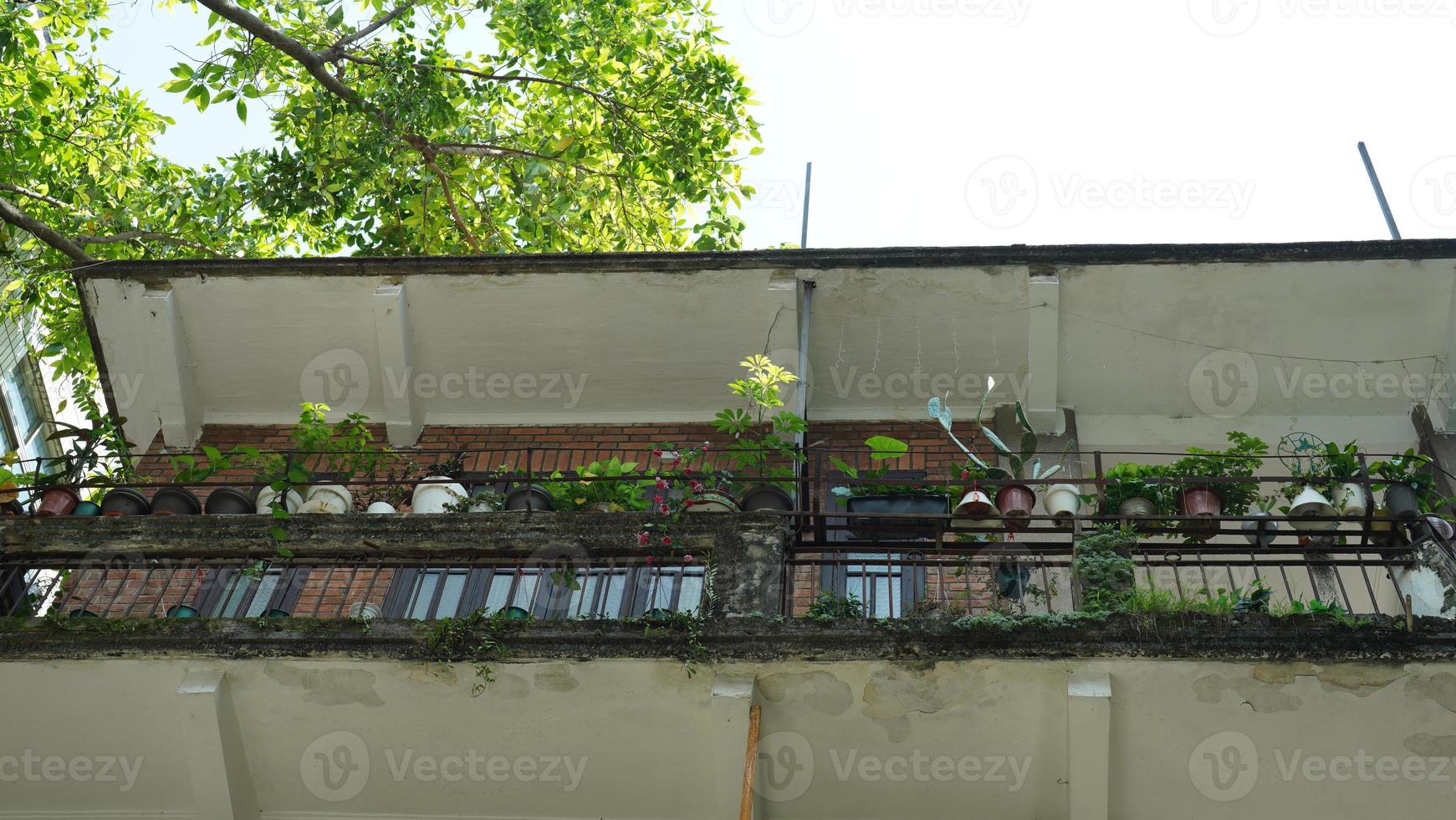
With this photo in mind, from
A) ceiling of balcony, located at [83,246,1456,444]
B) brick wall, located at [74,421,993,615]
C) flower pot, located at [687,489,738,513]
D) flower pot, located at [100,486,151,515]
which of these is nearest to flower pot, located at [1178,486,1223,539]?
brick wall, located at [74,421,993,615]

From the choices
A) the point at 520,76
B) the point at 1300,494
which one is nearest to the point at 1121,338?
the point at 1300,494

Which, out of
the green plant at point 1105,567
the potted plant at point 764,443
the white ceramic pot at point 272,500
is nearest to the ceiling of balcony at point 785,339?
the potted plant at point 764,443

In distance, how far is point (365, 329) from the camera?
11031 mm

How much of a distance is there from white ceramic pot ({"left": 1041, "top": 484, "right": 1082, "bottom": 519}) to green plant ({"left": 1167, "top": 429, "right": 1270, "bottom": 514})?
22.7 inches

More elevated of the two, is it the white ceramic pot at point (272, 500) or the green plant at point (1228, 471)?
the green plant at point (1228, 471)

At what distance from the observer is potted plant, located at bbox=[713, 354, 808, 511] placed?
834cm

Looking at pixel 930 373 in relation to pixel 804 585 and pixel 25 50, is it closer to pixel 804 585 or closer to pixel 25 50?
pixel 804 585

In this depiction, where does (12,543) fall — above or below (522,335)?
below

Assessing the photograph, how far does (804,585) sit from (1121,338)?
131 inches

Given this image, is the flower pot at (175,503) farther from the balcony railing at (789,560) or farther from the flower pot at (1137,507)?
the flower pot at (1137,507)

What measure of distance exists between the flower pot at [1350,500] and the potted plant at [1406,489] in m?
0.13

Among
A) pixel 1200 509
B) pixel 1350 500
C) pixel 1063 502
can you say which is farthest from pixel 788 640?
pixel 1350 500

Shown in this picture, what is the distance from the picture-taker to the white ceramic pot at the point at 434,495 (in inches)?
340

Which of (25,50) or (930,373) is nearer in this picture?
(930,373)
